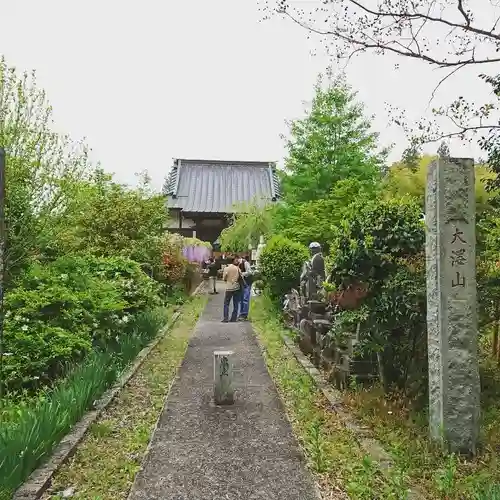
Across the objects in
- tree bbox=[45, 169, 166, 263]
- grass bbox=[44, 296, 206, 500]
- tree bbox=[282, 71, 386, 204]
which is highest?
tree bbox=[282, 71, 386, 204]

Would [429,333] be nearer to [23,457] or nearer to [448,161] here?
[448,161]

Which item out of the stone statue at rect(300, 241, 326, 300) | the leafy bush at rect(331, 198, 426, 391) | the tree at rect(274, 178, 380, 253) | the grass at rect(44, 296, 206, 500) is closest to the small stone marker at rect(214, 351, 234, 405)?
the grass at rect(44, 296, 206, 500)

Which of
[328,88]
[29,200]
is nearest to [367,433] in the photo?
[29,200]

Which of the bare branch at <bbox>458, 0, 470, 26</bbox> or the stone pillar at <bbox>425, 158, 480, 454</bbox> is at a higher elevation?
the bare branch at <bbox>458, 0, 470, 26</bbox>

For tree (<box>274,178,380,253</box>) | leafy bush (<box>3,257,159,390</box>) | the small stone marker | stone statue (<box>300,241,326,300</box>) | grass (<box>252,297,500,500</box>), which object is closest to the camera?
grass (<box>252,297,500,500</box>)

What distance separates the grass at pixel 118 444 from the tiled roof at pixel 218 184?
2109cm

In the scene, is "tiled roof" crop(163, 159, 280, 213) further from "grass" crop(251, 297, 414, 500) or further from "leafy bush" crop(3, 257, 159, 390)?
"grass" crop(251, 297, 414, 500)

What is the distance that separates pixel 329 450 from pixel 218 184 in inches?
1155

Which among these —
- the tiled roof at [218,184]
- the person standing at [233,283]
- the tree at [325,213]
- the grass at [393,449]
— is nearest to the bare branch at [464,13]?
the grass at [393,449]

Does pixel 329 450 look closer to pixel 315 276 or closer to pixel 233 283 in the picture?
pixel 315 276

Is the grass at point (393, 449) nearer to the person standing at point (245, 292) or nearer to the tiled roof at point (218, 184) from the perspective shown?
the person standing at point (245, 292)

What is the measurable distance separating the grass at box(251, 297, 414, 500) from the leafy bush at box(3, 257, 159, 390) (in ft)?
8.10

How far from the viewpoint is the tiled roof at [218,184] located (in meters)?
29.6

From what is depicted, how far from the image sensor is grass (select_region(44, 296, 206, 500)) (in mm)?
3732
